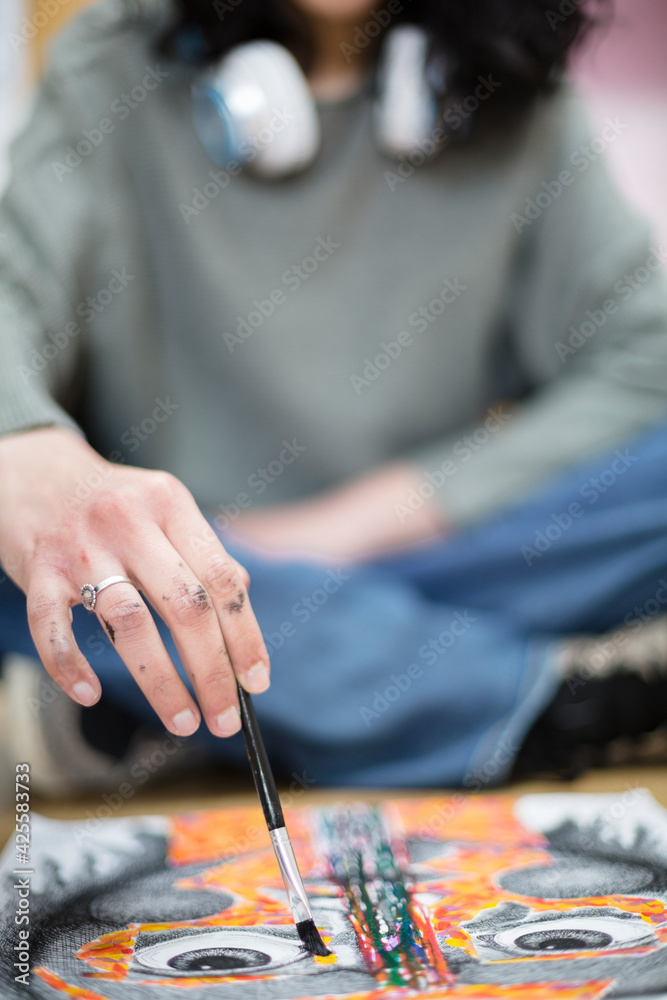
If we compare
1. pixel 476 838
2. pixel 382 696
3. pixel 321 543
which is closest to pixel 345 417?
pixel 321 543

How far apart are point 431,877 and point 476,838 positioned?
0.07 metres

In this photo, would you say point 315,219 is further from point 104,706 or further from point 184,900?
point 184,900

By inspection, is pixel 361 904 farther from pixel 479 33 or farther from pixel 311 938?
pixel 479 33

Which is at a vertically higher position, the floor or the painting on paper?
the floor

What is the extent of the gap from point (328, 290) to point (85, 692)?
1.72 feet

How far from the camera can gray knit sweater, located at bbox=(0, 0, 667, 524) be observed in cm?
69

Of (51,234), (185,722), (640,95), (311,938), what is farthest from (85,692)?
(640,95)

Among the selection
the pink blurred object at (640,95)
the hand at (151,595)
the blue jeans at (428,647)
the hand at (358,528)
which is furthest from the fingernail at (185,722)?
the pink blurred object at (640,95)

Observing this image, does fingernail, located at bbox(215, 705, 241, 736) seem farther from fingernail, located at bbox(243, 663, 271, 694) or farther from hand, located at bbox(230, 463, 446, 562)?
hand, located at bbox(230, 463, 446, 562)

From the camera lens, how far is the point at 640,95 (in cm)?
179

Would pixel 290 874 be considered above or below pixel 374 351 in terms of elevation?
below

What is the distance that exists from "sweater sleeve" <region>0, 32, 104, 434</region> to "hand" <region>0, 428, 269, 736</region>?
26cm

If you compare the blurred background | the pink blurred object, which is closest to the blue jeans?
the blurred background

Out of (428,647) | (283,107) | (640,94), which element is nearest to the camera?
(428,647)
